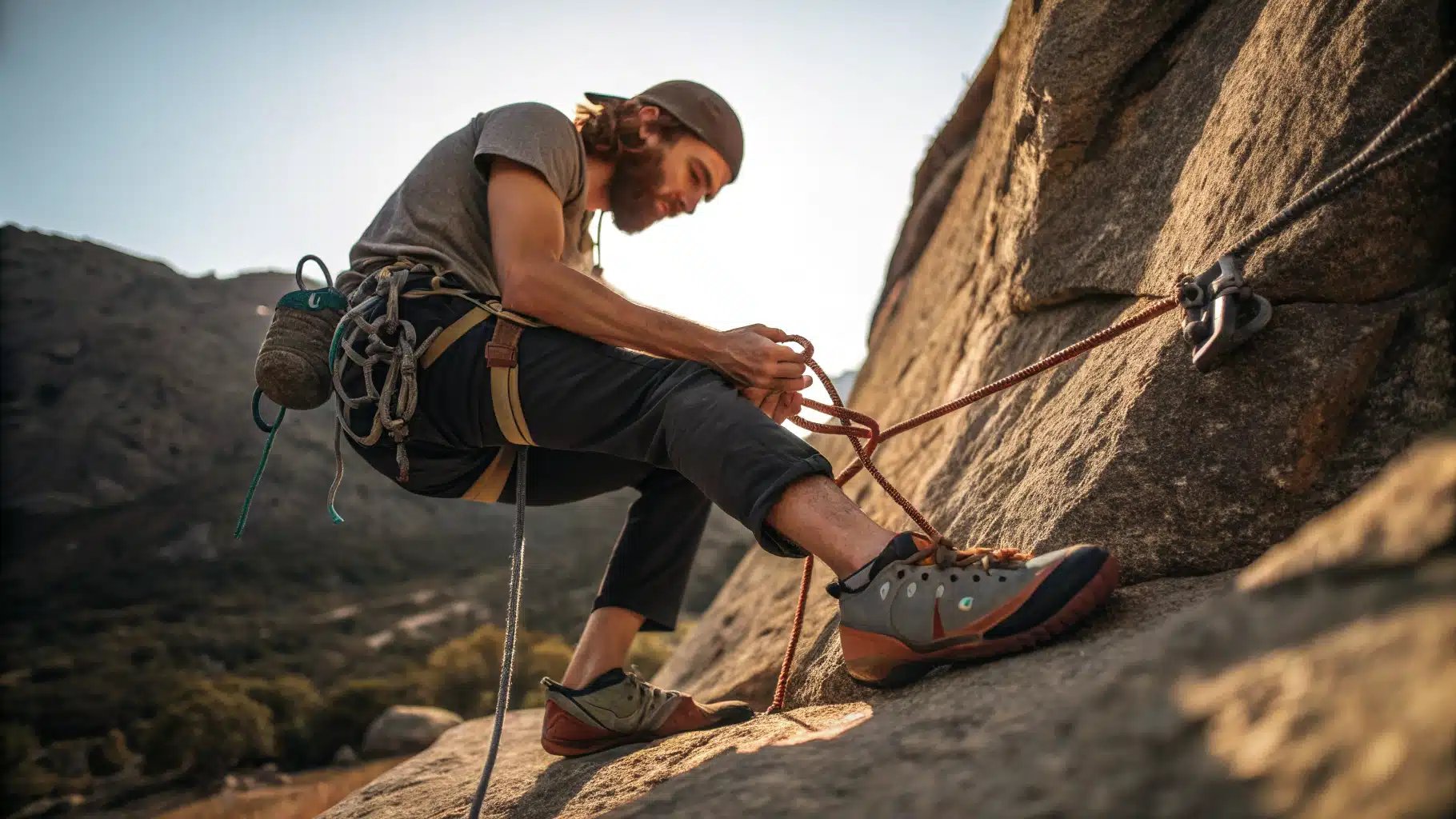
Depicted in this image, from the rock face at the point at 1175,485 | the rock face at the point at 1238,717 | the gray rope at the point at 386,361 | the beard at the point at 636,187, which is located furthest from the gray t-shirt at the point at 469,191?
the rock face at the point at 1238,717

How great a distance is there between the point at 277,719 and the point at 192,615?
15.3 m

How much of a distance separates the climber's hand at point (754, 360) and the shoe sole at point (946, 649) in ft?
1.85

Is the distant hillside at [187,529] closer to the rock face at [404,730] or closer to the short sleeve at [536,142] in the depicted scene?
the rock face at [404,730]

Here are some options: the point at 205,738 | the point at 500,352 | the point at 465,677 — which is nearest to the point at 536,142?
the point at 500,352

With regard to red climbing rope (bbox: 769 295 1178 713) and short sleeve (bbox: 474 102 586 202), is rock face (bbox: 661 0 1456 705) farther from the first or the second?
short sleeve (bbox: 474 102 586 202)

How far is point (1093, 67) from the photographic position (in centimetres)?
239

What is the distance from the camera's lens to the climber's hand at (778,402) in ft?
6.16

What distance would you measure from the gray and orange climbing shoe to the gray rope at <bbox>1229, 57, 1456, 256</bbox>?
2.33ft

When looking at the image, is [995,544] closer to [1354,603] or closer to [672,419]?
[672,419]

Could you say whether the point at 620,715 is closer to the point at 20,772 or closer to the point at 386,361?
the point at 386,361

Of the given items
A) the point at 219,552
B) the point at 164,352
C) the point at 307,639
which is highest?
the point at 164,352

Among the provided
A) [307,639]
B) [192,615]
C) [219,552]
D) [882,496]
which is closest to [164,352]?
[219,552]

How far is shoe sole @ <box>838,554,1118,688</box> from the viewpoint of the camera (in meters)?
1.31

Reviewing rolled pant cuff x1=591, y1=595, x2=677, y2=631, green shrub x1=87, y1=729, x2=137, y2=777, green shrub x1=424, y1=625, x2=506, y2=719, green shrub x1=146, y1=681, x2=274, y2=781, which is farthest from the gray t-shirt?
green shrub x1=87, y1=729, x2=137, y2=777
